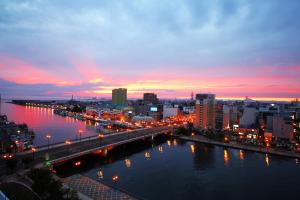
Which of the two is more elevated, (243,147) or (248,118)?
(248,118)

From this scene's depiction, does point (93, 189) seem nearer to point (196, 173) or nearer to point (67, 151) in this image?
point (67, 151)

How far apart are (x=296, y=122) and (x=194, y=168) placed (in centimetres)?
1257

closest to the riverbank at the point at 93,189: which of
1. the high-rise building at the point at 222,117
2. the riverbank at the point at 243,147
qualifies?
the riverbank at the point at 243,147

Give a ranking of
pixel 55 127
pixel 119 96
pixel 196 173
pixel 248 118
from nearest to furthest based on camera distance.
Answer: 1. pixel 196 173
2. pixel 248 118
3. pixel 55 127
4. pixel 119 96

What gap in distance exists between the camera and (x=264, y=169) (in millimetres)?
14938

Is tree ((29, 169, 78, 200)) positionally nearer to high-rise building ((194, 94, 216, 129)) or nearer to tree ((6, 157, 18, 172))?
tree ((6, 157, 18, 172))

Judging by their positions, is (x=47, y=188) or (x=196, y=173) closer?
(x=47, y=188)

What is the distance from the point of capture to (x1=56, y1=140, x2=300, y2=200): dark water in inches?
437

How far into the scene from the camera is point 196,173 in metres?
13.9

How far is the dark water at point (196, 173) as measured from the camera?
1111 cm

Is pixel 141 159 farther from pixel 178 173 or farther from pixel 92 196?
pixel 92 196

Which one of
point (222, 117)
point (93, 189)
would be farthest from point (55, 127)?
point (93, 189)

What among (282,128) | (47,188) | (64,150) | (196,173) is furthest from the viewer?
(282,128)

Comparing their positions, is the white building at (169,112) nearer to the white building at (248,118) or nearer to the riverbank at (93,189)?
the white building at (248,118)
